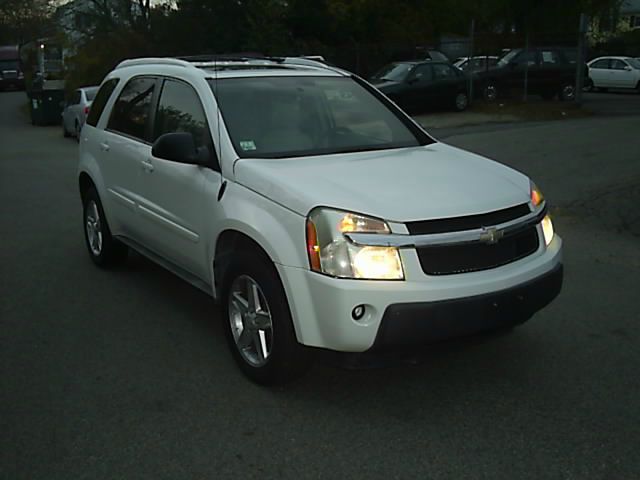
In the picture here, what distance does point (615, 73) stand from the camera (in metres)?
31.7

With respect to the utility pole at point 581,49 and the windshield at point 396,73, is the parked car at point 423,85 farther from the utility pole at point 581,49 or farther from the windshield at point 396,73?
the utility pole at point 581,49

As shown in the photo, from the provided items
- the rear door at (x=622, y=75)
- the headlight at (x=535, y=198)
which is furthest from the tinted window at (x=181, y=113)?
the rear door at (x=622, y=75)

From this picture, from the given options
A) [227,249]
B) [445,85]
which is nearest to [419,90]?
[445,85]

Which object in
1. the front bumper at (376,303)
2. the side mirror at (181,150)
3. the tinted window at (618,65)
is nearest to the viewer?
the front bumper at (376,303)

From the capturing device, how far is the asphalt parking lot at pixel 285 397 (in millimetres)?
3535

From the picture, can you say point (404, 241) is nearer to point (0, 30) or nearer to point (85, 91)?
point (85, 91)

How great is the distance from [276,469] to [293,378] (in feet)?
2.59

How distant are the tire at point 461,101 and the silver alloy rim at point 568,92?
12.3 ft

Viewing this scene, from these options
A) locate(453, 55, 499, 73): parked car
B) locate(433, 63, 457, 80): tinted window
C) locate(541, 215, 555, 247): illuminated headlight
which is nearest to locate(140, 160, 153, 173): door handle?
locate(541, 215, 555, 247): illuminated headlight

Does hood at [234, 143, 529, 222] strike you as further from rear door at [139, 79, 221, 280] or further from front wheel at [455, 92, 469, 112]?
front wheel at [455, 92, 469, 112]

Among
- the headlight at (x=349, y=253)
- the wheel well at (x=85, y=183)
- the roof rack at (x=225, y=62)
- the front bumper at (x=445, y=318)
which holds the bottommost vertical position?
the front bumper at (x=445, y=318)

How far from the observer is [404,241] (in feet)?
12.4

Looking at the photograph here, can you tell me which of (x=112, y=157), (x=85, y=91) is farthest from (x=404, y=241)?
(x=85, y=91)

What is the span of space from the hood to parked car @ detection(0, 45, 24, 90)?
51766mm
